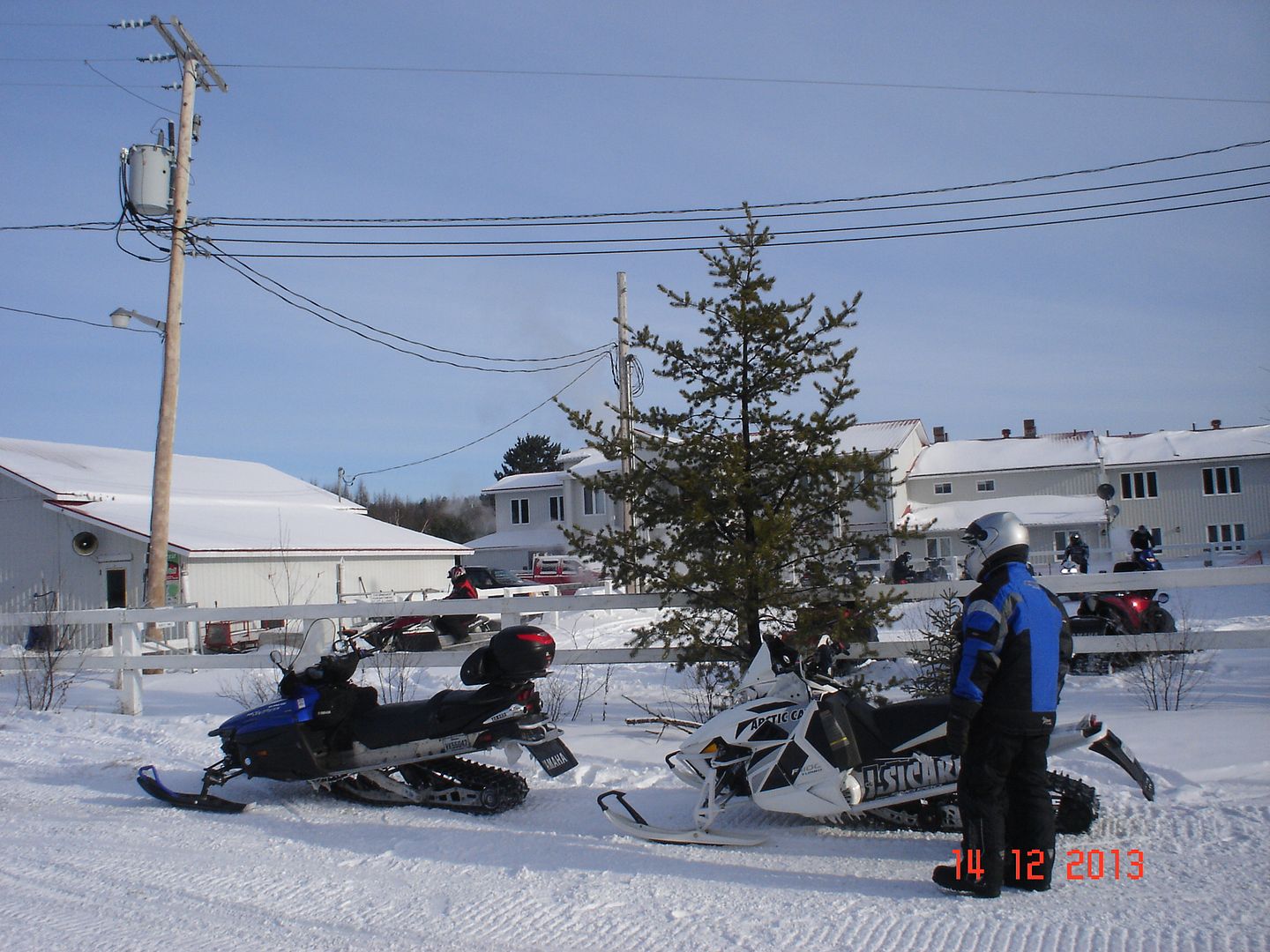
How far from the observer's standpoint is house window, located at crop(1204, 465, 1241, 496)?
46.5m

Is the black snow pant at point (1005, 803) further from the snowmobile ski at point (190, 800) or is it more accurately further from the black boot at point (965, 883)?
the snowmobile ski at point (190, 800)

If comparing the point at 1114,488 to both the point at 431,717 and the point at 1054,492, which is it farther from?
the point at 431,717

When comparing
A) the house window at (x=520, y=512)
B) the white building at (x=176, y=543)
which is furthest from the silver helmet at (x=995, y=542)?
the house window at (x=520, y=512)

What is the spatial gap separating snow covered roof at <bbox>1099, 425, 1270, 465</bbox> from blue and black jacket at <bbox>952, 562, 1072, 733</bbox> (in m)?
47.6

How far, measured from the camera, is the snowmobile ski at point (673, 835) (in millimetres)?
5625

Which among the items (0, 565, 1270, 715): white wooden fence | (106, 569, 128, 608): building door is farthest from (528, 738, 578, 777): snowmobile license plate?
(106, 569, 128, 608): building door

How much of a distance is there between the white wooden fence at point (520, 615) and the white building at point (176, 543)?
12489 millimetres

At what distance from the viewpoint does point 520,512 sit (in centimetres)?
5219

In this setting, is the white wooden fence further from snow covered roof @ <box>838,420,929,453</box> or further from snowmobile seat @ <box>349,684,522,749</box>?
snow covered roof @ <box>838,420,929,453</box>

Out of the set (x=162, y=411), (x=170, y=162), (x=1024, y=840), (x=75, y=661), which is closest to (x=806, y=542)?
(x=1024, y=840)

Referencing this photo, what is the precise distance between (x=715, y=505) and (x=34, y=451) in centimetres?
3194

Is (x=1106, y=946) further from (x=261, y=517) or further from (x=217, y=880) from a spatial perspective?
(x=261, y=517)

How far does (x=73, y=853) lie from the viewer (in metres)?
6.03
